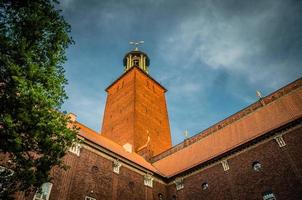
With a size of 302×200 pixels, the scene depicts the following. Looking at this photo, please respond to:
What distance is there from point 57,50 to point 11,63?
2439 millimetres

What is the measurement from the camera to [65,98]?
1026 centimetres

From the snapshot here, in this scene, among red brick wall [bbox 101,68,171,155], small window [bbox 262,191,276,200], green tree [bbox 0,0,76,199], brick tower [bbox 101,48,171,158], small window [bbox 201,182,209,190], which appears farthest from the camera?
red brick wall [bbox 101,68,171,155]

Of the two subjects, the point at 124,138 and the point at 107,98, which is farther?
the point at 107,98

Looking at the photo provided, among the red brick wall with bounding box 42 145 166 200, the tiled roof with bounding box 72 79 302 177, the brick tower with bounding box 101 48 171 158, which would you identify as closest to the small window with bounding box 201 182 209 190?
the tiled roof with bounding box 72 79 302 177

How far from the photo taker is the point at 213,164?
20828 mm

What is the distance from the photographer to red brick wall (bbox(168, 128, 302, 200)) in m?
16.0

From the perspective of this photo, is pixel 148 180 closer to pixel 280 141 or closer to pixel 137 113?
pixel 280 141

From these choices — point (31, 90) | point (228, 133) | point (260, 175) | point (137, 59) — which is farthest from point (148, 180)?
point (137, 59)

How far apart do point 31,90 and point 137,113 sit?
86.9ft

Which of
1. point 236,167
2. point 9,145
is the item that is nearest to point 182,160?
point 236,167

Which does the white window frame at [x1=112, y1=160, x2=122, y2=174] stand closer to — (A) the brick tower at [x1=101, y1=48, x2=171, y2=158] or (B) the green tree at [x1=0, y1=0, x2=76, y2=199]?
(A) the brick tower at [x1=101, y1=48, x2=171, y2=158]

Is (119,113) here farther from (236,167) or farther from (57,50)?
(57,50)

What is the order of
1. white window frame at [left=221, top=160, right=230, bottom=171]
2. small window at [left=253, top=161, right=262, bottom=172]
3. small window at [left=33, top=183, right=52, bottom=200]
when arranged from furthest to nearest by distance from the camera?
white window frame at [left=221, top=160, right=230, bottom=171] → small window at [left=253, top=161, right=262, bottom=172] → small window at [left=33, top=183, right=52, bottom=200]

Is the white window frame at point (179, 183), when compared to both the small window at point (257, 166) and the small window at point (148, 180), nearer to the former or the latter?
the small window at point (148, 180)
